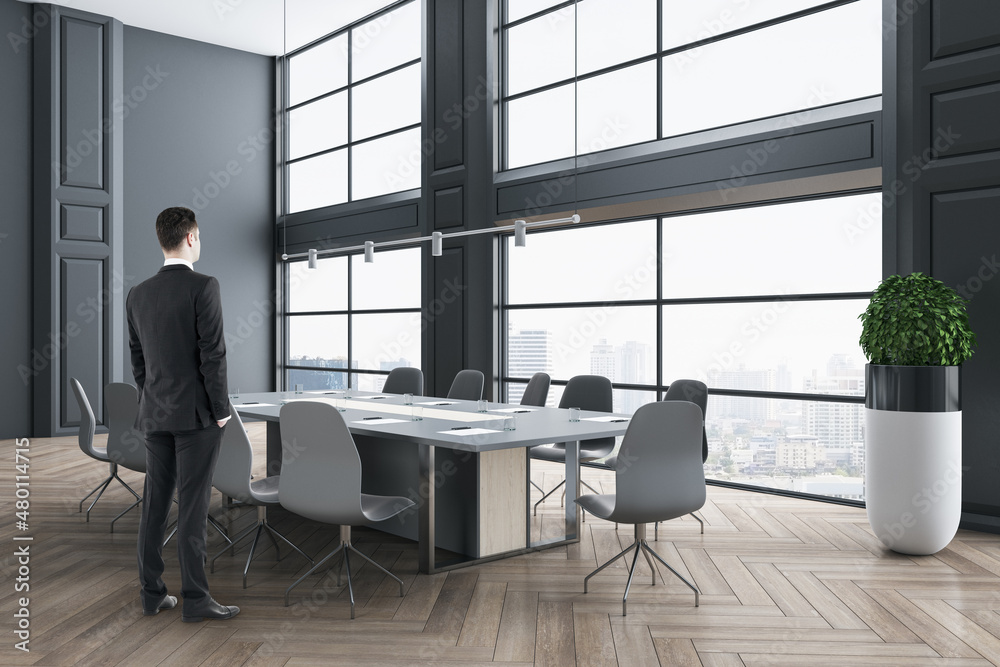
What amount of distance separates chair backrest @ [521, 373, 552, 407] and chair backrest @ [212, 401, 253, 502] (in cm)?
237

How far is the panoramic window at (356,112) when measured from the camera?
30.1 ft

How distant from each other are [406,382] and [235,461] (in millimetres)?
3080

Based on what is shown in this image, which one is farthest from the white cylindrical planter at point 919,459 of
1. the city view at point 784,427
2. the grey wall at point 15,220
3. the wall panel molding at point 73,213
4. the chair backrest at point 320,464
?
the grey wall at point 15,220

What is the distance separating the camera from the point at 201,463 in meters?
3.14

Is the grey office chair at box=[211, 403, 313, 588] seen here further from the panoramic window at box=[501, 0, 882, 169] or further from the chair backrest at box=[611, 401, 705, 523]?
the panoramic window at box=[501, 0, 882, 169]

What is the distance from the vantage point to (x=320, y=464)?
3449 millimetres

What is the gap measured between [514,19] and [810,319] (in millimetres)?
4223

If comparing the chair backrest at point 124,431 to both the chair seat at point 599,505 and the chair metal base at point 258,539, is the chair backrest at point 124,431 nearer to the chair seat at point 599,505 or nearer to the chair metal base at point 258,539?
the chair metal base at point 258,539

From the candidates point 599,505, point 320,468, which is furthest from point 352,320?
point 599,505

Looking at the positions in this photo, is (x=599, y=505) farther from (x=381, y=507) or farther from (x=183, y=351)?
(x=183, y=351)

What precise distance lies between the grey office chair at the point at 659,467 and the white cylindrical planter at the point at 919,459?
1.44 m

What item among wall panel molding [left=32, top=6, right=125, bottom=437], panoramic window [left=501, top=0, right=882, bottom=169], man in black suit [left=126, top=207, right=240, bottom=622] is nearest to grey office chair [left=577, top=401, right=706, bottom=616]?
man in black suit [left=126, top=207, right=240, bottom=622]

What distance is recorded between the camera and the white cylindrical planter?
422cm

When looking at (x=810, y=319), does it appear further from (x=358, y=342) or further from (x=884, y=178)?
(x=358, y=342)
